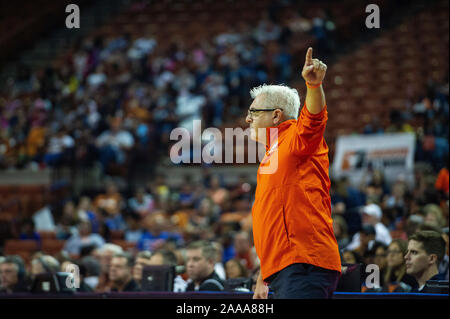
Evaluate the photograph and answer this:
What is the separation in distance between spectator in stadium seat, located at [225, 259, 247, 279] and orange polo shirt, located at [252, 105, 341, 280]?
271 centimetres

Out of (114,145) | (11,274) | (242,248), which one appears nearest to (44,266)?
(11,274)

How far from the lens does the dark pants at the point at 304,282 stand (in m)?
2.59

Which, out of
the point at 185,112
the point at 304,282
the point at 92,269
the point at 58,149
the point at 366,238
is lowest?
the point at 92,269

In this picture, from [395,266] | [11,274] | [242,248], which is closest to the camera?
[395,266]

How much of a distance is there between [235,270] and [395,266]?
1347 millimetres

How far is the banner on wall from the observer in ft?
30.2

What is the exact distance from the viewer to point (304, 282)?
260 cm

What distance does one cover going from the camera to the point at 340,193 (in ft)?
26.6

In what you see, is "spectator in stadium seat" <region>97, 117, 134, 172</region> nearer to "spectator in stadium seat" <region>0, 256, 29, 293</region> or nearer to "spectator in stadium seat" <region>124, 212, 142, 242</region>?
"spectator in stadium seat" <region>124, 212, 142, 242</region>

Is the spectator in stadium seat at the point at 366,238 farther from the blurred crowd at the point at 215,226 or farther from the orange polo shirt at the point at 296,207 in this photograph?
the orange polo shirt at the point at 296,207

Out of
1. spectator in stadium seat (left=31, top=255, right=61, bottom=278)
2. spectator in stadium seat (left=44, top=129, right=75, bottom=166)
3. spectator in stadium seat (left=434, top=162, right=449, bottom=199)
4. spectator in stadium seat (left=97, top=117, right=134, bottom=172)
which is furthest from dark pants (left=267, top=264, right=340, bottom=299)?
spectator in stadium seat (left=44, top=129, right=75, bottom=166)

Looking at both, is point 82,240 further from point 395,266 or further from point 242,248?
point 395,266

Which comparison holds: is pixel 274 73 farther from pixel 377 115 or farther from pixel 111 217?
pixel 111 217
